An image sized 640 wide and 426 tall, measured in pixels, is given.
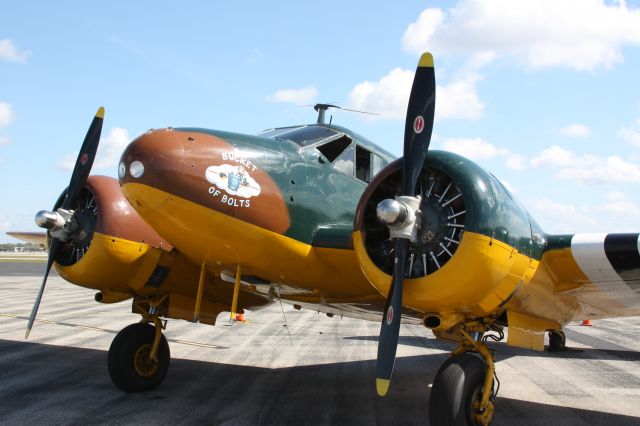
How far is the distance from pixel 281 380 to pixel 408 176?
506cm

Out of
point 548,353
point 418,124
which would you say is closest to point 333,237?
point 418,124

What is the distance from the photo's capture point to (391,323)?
596 cm

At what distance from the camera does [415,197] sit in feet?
19.2

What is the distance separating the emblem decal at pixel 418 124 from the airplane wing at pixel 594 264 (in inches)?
73.3

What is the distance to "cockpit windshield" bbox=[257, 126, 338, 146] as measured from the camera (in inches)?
299

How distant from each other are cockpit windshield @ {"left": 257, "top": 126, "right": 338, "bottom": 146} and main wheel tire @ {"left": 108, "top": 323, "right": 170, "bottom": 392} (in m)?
3.66

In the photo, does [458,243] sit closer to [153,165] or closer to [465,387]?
[465,387]

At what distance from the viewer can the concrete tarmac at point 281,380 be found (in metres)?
7.44

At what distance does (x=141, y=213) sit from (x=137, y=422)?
Result: 2.50 meters

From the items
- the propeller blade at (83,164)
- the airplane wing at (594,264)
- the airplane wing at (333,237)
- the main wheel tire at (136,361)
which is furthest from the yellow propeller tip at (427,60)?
the main wheel tire at (136,361)

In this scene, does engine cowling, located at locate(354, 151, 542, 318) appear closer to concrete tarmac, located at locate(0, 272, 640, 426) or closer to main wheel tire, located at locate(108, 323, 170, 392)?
concrete tarmac, located at locate(0, 272, 640, 426)

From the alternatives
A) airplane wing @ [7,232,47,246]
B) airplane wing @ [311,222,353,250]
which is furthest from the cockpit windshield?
airplane wing @ [7,232,47,246]

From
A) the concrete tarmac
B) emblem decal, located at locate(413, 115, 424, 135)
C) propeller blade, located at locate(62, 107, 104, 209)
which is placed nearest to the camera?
emblem decal, located at locate(413, 115, 424, 135)

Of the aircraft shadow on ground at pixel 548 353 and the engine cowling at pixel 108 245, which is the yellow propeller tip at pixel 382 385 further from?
the aircraft shadow on ground at pixel 548 353
